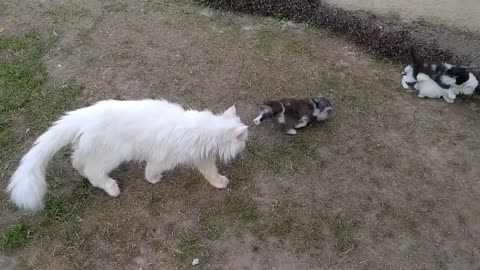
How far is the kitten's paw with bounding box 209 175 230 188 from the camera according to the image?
4.38 meters

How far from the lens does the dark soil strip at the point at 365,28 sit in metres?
5.91

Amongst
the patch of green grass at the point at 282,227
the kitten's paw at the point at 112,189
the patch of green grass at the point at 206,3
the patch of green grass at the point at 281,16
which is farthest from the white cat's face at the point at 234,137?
the patch of green grass at the point at 206,3

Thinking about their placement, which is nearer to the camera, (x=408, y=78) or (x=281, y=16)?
(x=408, y=78)

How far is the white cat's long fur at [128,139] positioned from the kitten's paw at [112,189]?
78mm

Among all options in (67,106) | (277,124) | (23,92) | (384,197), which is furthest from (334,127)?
(23,92)

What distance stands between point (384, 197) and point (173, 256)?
76.2 inches

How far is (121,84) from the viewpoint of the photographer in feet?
18.1

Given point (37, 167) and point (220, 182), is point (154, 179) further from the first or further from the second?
point (37, 167)

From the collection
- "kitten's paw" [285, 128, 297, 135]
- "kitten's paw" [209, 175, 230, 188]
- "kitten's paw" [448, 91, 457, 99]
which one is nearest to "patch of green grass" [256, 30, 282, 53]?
"kitten's paw" [285, 128, 297, 135]

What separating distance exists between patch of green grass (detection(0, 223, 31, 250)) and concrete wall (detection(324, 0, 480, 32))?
15.8ft

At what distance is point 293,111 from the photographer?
16.0 ft

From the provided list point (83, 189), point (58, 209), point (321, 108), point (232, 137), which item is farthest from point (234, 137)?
point (58, 209)

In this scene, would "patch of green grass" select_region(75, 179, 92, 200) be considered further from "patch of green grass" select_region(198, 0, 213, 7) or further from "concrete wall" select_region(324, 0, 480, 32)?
"concrete wall" select_region(324, 0, 480, 32)

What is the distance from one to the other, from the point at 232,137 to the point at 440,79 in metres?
2.66
